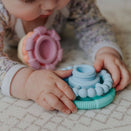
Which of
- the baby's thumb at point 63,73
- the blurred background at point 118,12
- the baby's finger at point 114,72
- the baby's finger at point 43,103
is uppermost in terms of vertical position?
the baby's thumb at point 63,73

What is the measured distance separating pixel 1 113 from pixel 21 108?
0.05 meters

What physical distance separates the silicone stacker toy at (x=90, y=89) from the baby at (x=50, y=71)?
20 mm

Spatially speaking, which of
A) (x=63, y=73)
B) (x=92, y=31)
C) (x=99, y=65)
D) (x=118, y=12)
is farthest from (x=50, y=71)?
(x=118, y=12)

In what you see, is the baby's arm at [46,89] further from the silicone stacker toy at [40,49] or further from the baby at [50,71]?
the silicone stacker toy at [40,49]

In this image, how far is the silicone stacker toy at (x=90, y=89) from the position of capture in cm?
53

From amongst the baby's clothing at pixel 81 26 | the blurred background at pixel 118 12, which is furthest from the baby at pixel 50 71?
the blurred background at pixel 118 12

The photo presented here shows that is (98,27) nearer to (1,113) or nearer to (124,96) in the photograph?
(124,96)

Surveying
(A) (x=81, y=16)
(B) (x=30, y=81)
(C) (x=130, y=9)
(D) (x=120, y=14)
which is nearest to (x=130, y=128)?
(B) (x=30, y=81)

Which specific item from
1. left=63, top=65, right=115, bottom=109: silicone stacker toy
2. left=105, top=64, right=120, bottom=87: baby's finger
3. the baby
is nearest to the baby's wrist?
the baby

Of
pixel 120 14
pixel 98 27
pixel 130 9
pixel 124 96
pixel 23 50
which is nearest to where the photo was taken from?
pixel 124 96

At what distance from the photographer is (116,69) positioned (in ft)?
2.03

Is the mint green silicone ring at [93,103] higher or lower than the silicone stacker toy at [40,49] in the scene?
lower

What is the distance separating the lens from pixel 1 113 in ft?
1.79

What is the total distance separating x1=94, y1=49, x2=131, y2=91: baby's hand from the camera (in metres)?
0.61
